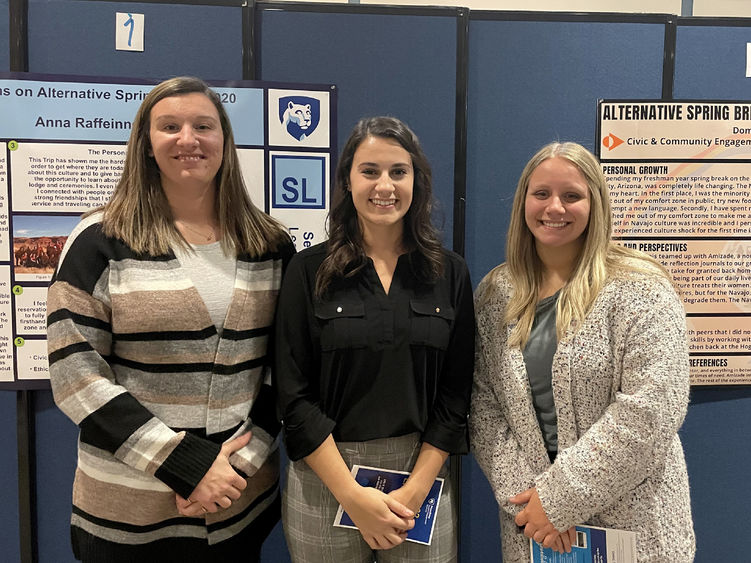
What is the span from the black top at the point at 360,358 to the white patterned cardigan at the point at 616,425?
0.19 m

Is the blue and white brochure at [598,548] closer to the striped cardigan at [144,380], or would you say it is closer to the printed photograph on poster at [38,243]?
the striped cardigan at [144,380]

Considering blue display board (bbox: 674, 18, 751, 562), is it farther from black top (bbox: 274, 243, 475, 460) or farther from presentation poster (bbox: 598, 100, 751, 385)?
black top (bbox: 274, 243, 475, 460)

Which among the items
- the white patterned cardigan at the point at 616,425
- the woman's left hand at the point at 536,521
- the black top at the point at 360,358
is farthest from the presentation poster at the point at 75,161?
the woman's left hand at the point at 536,521

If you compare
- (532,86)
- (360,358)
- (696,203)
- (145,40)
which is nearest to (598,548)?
(360,358)

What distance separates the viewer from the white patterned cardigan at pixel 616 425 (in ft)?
4.20

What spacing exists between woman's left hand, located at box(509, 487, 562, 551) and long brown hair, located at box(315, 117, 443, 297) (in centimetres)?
62

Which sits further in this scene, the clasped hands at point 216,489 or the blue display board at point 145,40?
the blue display board at point 145,40

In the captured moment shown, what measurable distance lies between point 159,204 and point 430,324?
2.56ft

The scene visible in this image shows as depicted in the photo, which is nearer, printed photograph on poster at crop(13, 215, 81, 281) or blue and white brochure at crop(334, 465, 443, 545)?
blue and white brochure at crop(334, 465, 443, 545)

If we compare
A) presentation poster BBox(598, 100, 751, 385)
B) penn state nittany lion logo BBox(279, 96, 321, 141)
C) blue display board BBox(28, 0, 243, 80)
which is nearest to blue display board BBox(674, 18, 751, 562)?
presentation poster BBox(598, 100, 751, 385)

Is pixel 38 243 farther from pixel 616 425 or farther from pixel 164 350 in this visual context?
pixel 616 425

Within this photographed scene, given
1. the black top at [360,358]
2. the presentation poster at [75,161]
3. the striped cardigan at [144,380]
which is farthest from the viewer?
the presentation poster at [75,161]

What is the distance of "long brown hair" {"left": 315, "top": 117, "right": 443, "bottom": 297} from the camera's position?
4.58 feet

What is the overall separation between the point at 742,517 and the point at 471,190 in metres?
1.88
